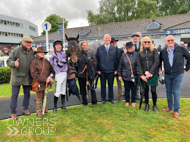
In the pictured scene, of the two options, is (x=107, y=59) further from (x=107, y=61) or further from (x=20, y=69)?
(x=20, y=69)

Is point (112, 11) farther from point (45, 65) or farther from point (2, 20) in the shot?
point (45, 65)

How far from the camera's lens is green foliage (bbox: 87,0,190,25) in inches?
1361

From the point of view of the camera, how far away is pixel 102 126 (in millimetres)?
3508

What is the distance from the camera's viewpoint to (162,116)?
400 cm

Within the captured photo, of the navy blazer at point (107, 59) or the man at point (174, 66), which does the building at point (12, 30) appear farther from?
the man at point (174, 66)

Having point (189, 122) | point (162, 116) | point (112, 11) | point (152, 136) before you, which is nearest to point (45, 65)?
point (152, 136)

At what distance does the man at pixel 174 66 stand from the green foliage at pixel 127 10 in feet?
111

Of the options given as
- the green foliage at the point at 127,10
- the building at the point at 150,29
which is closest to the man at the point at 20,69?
the building at the point at 150,29

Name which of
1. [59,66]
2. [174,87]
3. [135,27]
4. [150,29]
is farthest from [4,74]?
[135,27]

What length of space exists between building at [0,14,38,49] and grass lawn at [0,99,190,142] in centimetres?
4347

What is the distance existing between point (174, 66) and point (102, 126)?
249cm

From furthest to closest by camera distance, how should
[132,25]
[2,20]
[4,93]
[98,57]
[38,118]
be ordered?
[2,20], [132,25], [4,93], [98,57], [38,118]

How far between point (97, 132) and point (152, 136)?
3.93ft

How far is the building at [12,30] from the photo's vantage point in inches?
1608
